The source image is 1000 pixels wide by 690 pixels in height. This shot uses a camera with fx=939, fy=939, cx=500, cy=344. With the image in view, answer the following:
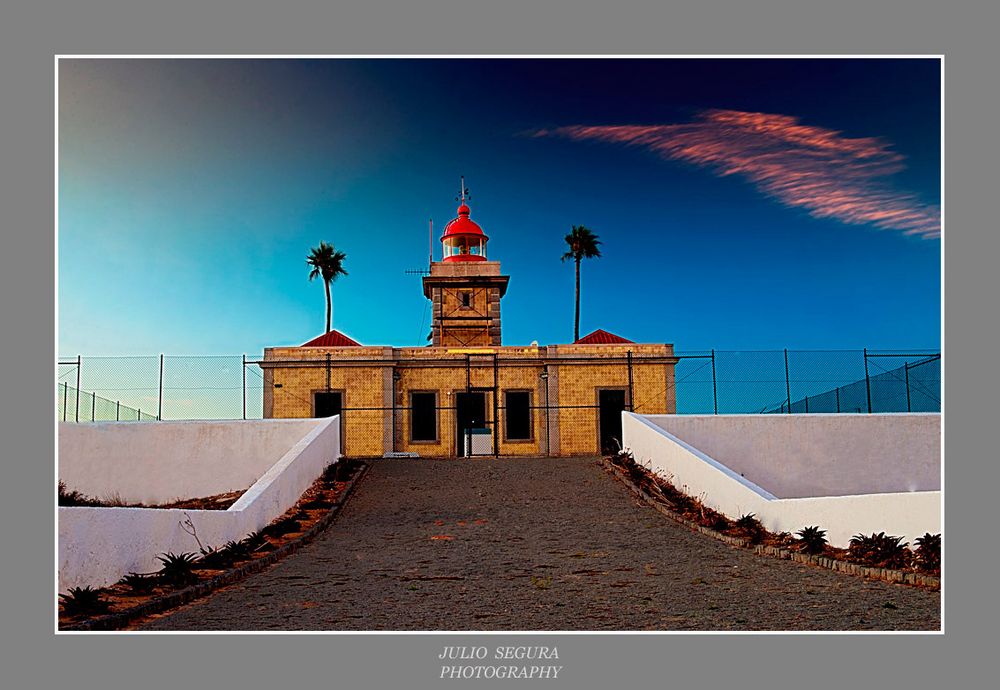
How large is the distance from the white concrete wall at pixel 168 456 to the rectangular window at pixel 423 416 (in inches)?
363

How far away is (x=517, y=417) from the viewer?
26453mm

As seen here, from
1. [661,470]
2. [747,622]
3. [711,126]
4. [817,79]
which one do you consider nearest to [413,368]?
[661,470]

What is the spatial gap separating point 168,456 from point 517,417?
38.4 ft

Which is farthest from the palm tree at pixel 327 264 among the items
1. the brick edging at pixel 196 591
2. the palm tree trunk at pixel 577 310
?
the brick edging at pixel 196 591

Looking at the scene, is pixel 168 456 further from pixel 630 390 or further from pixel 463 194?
pixel 463 194

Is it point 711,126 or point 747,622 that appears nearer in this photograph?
point 747,622

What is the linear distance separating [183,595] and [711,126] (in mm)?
8259

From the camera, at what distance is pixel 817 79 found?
29.9 feet

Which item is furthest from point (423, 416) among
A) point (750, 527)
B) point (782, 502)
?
point (782, 502)

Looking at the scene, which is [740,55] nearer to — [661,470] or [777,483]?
[661,470]

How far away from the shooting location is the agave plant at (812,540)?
955 cm

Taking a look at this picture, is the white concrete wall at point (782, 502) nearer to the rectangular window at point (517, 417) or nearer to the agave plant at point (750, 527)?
the agave plant at point (750, 527)

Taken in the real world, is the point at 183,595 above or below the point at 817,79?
below
